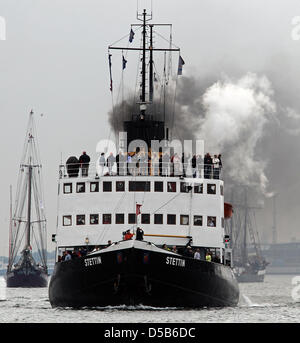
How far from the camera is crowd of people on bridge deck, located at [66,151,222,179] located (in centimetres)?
5603

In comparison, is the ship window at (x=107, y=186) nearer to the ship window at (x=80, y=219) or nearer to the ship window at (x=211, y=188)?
the ship window at (x=80, y=219)

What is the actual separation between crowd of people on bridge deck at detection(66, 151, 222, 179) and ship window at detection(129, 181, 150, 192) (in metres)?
0.85

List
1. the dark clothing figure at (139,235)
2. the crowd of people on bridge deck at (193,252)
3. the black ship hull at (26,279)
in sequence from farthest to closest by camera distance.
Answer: the black ship hull at (26,279)
the crowd of people on bridge deck at (193,252)
the dark clothing figure at (139,235)

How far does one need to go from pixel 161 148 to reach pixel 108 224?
7.62 m

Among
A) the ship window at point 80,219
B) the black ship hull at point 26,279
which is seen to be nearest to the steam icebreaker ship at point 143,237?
the ship window at point 80,219

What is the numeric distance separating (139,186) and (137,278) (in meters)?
7.50

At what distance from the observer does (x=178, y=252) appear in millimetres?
52906

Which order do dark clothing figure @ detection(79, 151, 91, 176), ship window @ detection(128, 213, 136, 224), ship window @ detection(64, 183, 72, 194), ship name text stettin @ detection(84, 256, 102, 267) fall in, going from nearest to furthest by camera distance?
ship name text stettin @ detection(84, 256, 102, 267) < ship window @ detection(128, 213, 136, 224) < ship window @ detection(64, 183, 72, 194) < dark clothing figure @ detection(79, 151, 91, 176)

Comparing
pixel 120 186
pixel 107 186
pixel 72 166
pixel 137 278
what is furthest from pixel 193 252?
pixel 72 166

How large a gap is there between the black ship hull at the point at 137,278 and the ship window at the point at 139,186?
19.1 feet

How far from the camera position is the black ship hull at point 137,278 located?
4894 centimetres

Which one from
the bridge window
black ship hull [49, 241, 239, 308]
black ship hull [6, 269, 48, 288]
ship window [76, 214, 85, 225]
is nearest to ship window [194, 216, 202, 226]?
the bridge window

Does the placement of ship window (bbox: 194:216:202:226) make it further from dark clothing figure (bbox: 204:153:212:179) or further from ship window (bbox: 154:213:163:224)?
dark clothing figure (bbox: 204:153:212:179)
